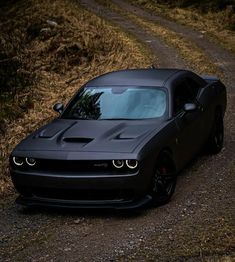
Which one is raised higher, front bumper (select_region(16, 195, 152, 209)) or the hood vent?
the hood vent

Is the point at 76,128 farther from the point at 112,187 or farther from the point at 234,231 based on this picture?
the point at 234,231

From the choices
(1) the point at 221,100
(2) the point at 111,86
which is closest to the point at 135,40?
(1) the point at 221,100

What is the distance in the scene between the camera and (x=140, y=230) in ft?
21.5

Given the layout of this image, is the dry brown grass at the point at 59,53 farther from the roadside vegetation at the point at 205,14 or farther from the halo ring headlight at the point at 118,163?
the roadside vegetation at the point at 205,14

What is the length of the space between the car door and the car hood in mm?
485

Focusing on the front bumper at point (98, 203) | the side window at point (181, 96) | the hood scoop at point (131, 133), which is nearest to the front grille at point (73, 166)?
the front bumper at point (98, 203)

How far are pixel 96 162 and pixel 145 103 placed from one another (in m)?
1.66

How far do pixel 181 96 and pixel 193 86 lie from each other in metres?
0.71

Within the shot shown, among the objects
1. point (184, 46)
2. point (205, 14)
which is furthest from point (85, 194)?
point (205, 14)

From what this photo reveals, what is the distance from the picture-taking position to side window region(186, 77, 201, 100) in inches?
353

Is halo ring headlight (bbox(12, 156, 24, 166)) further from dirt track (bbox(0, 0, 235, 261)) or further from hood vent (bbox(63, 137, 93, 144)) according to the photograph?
dirt track (bbox(0, 0, 235, 261))

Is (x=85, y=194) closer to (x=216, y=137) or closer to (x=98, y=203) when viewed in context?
(x=98, y=203)

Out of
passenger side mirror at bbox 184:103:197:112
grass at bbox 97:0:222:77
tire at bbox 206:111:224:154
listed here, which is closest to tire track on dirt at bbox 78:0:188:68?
grass at bbox 97:0:222:77

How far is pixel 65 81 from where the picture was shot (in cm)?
1573
